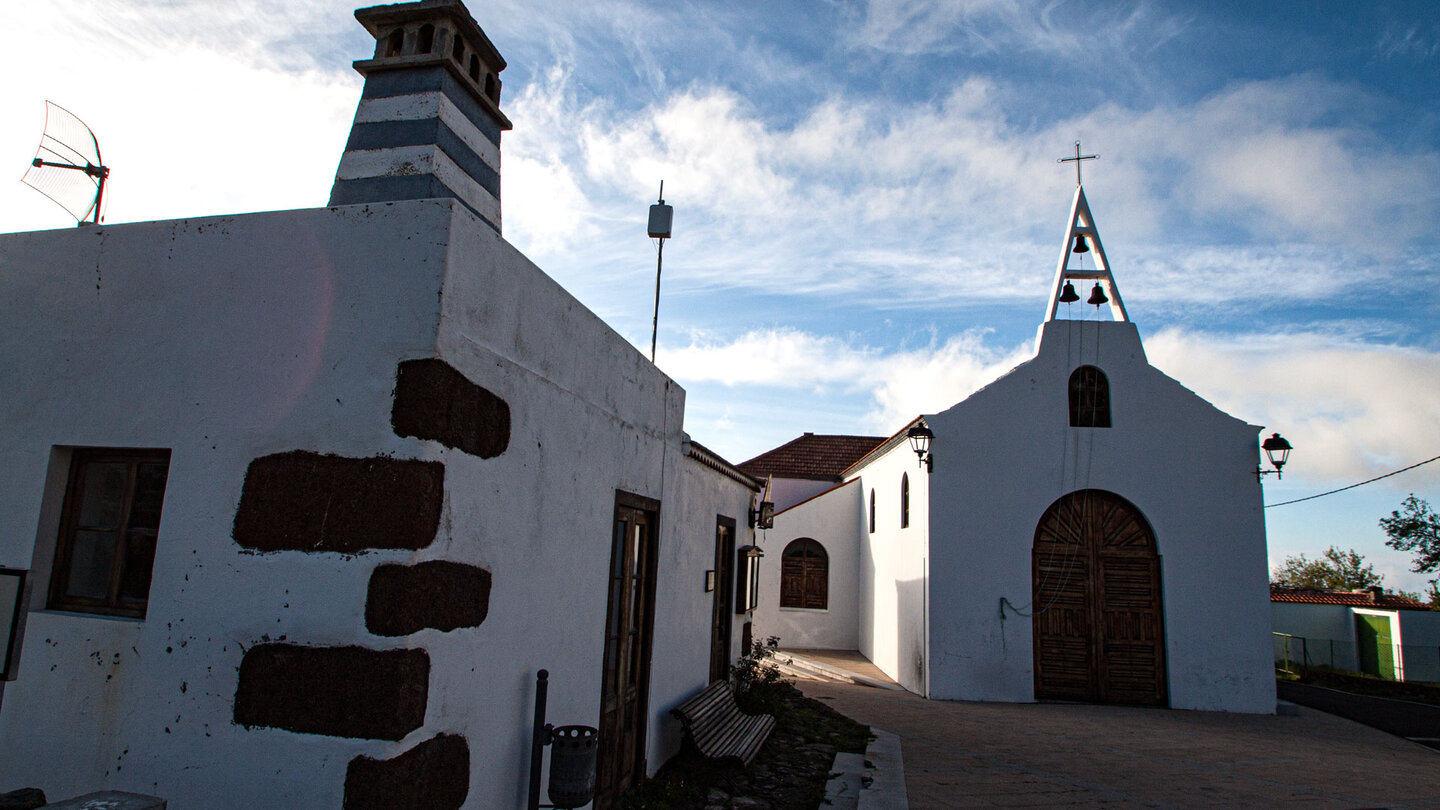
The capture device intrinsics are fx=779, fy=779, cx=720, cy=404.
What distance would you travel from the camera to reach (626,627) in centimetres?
531

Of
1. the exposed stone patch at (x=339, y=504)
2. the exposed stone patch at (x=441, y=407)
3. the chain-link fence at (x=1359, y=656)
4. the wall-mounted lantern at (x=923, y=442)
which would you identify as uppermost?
the wall-mounted lantern at (x=923, y=442)

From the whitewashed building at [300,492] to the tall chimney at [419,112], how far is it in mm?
21

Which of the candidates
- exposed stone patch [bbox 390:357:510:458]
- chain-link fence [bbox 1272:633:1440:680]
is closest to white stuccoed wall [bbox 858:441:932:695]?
exposed stone patch [bbox 390:357:510:458]

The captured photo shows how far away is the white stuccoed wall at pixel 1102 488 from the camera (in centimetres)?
1077

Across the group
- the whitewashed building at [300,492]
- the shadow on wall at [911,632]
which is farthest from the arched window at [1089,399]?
the whitewashed building at [300,492]

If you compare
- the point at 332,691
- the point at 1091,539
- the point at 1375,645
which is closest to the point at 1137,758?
the point at 1091,539

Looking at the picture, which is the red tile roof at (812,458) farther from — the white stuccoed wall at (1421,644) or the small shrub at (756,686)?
the white stuccoed wall at (1421,644)

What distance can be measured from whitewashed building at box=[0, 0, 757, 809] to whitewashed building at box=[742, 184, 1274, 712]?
812cm

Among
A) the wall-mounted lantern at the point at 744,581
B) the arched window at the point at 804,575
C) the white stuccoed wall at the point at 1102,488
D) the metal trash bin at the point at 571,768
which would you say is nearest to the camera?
the metal trash bin at the point at 571,768

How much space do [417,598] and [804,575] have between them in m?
15.1

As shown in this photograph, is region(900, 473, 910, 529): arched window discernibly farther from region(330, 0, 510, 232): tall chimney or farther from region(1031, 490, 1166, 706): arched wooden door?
region(330, 0, 510, 232): tall chimney

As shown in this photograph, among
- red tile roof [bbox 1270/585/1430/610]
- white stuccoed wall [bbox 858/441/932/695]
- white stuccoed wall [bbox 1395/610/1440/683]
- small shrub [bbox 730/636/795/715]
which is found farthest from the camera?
red tile roof [bbox 1270/585/1430/610]

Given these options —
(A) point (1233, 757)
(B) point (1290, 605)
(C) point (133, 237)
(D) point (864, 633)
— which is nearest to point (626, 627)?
(C) point (133, 237)

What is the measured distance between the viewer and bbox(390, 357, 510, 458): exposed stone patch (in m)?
3.07
